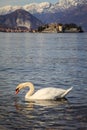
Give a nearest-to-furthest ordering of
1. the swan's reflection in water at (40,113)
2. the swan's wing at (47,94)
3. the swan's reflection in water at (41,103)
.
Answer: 1. the swan's reflection in water at (40,113)
2. the swan's reflection in water at (41,103)
3. the swan's wing at (47,94)

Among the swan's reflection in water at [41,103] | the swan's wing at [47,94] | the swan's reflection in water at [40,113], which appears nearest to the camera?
the swan's reflection in water at [40,113]

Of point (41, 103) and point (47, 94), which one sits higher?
point (47, 94)

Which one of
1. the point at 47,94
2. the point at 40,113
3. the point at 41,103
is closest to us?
the point at 40,113

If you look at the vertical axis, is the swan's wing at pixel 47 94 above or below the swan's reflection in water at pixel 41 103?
above

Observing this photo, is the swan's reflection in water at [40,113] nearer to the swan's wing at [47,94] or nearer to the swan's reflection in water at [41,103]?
the swan's reflection in water at [41,103]

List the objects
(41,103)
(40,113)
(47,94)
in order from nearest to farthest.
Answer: (40,113), (41,103), (47,94)

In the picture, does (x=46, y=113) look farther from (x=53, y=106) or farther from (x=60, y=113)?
(x=53, y=106)

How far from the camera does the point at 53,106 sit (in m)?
21.8

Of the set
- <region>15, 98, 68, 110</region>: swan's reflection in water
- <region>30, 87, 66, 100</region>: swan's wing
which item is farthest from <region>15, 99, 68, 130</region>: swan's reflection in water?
<region>30, 87, 66, 100</region>: swan's wing

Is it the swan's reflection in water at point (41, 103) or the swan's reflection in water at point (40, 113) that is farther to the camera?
the swan's reflection in water at point (41, 103)

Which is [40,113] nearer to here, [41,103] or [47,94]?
[41,103]

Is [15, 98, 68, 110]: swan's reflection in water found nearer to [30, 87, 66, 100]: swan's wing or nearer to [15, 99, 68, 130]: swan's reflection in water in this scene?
[15, 99, 68, 130]: swan's reflection in water

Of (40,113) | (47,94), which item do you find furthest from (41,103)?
(40,113)

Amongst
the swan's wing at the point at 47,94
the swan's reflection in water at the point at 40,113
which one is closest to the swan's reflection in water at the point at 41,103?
the swan's reflection in water at the point at 40,113
